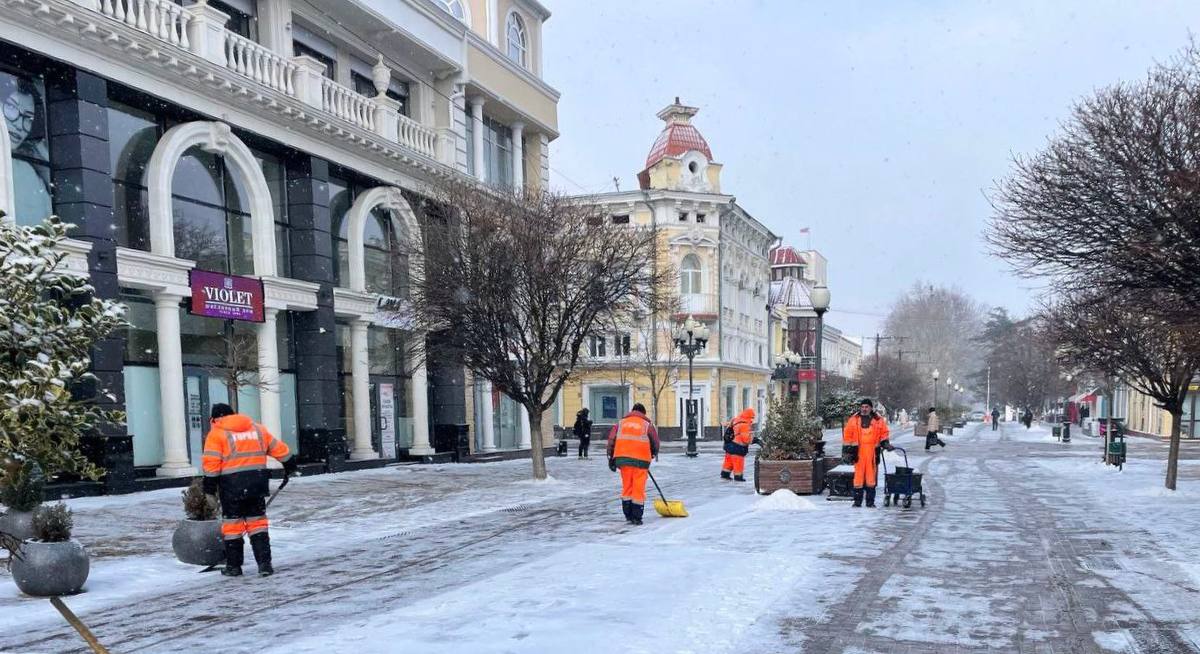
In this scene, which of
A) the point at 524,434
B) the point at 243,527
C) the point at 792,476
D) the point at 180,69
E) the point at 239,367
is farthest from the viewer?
the point at 524,434

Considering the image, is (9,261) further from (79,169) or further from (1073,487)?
(1073,487)

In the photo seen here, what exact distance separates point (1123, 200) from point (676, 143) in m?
38.1

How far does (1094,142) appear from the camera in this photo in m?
10.4

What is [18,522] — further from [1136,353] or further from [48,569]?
[1136,353]

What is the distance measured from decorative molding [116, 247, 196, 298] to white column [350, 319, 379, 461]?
531 centimetres

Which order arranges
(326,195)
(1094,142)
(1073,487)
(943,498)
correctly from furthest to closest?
(326,195)
(1073,487)
(943,498)
(1094,142)

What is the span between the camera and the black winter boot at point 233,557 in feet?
26.6

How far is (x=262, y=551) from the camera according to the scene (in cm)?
814

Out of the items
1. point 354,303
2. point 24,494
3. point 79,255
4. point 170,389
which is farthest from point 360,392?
point 24,494

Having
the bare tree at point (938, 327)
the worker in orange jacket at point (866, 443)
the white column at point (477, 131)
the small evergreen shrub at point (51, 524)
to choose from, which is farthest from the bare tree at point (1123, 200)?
the bare tree at point (938, 327)

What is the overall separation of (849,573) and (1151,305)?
5.72 meters

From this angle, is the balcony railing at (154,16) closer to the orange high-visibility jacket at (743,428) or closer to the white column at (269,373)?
the white column at (269,373)

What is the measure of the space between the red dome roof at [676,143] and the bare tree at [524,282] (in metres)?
29.5

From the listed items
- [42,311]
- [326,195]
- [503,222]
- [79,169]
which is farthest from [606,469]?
[42,311]
